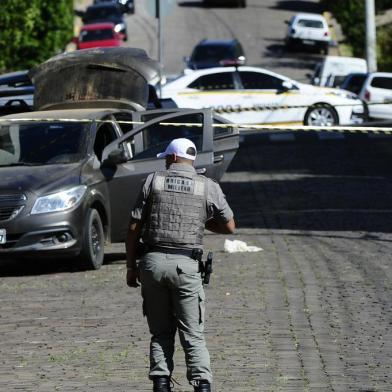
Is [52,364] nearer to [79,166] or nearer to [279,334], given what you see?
[279,334]

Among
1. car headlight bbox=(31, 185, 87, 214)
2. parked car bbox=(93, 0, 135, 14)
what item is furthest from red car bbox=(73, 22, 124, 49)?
car headlight bbox=(31, 185, 87, 214)

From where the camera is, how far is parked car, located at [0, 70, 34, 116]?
2042 centimetres

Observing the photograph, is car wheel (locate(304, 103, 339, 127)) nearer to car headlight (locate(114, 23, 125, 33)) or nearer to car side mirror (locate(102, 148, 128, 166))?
car side mirror (locate(102, 148, 128, 166))

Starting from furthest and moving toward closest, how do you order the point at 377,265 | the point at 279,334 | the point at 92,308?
the point at 377,265, the point at 92,308, the point at 279,334

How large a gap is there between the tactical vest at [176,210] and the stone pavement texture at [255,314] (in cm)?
108

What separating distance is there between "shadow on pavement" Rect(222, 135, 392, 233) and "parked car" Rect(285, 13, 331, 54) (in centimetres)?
3093

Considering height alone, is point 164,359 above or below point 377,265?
above

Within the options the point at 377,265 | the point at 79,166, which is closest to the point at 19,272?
the point at 79,166

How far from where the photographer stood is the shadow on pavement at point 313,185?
17.2m

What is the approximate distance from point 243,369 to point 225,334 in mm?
1219

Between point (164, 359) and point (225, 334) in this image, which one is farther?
point (225, 334)

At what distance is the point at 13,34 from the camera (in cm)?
3809

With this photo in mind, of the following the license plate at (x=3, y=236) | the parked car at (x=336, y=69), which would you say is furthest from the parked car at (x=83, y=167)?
the parked car at (x=336, y=69)

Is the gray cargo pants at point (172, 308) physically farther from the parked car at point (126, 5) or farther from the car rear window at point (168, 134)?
the parked car at point (126, 5)
